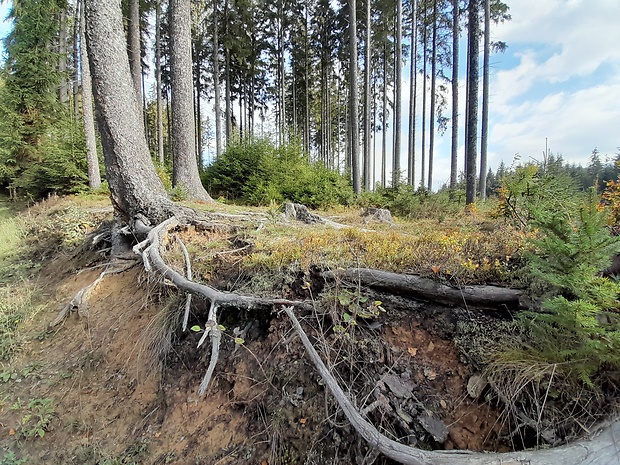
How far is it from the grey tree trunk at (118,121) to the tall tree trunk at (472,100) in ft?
24.4

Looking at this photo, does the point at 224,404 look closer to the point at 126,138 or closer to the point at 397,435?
the point at 397,435

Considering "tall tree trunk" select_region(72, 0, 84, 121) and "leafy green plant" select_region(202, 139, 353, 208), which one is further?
"tall tree trunk" select_region(72, 0, 84, 121)

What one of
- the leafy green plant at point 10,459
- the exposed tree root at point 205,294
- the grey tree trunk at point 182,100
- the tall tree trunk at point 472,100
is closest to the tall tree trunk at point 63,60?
the grey tree trunk at point 182,100

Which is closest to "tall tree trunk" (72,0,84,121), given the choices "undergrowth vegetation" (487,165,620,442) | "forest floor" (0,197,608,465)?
"forest floor" (0,197,608,465)

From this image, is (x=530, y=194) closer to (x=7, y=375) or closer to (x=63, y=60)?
(x=7, y=375)

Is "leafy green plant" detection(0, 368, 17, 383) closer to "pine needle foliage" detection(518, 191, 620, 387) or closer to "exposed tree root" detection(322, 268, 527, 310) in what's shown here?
"exposed tree root" detection(322, 268, 527, 310)

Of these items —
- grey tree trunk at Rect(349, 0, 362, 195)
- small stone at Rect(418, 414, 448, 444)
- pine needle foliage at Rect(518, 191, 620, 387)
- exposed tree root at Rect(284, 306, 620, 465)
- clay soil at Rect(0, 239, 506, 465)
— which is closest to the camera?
exposed tree root at Rect(284, 306, 620, 465)

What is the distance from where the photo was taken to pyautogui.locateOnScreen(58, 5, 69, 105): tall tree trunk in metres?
11.6

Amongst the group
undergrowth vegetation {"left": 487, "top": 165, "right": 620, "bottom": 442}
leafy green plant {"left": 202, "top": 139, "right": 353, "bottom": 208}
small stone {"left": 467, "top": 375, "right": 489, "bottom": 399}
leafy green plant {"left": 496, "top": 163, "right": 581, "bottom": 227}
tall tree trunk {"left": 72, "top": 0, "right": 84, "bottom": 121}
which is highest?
tall tree trunk {"left": 72, "top": 0, "right": 84, "bottom": 121}

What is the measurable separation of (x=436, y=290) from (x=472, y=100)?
7.81 metres

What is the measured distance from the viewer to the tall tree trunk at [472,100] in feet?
23.8

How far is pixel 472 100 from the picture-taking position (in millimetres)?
7820

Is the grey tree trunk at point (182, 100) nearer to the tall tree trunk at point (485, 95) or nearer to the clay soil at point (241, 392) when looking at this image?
the clay soil at point (241, 392)

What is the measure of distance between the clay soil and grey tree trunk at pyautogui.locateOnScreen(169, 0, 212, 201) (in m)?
4.51
